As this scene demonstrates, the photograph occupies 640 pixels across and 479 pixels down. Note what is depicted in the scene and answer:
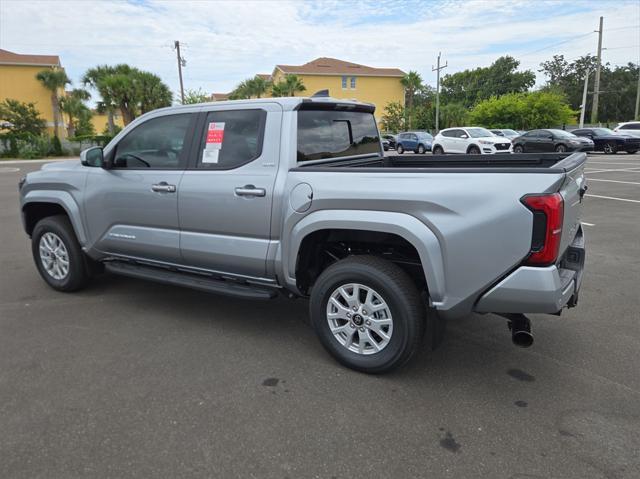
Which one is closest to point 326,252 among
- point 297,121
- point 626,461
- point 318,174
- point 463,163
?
point 318,174

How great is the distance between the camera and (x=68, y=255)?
4.79 metres

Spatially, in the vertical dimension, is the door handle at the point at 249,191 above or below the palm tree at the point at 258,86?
below

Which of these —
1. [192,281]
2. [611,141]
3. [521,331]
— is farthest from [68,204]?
[611,141]

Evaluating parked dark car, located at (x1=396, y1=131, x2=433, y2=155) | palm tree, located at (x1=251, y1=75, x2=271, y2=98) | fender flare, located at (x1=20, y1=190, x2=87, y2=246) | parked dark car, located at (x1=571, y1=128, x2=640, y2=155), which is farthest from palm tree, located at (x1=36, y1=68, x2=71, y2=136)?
fender flare, located at (x1=20, y1=190, x2=87, y2=246)

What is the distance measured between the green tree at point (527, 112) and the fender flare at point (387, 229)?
Result: 40.9 meters

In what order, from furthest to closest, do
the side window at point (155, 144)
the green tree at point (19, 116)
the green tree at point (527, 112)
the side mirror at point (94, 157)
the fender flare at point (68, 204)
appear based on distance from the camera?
the green tree at point (19, 116) → the green tree at point (527, 112) → the fender flare at point (68, 204) → the side mirror at point (94, 157) → the side window at point (155, 144)

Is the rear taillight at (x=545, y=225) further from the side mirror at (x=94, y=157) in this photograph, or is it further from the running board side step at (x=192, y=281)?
the side mirror at (x=94, y=157)

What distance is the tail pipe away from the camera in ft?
9.50

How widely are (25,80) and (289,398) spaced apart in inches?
2254

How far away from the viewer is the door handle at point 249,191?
3506mm

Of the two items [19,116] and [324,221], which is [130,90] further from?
[324,221]

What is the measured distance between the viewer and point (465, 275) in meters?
2.80

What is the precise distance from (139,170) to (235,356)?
1.86 meters

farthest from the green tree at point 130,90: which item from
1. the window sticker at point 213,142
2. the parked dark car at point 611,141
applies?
the window sticker at point 213,142
